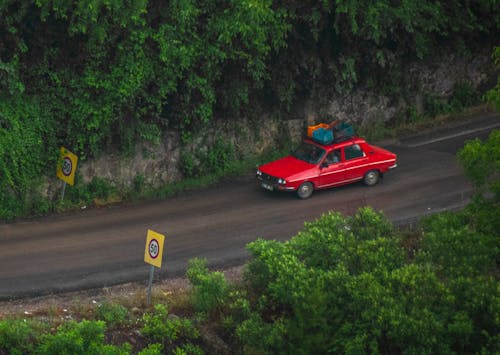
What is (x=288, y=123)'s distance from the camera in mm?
34781

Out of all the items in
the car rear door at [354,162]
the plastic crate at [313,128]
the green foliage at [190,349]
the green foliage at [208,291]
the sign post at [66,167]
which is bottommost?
the green foliage at [190,349]

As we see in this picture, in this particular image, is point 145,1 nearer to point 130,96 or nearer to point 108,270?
point 130,96

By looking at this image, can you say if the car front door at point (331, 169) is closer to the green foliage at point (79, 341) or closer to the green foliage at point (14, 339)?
the green foliage at point (79, 341)

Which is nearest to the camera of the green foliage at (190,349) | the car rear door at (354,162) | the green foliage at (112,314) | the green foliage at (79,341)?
the green foliage at (79,341)

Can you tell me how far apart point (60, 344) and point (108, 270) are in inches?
193

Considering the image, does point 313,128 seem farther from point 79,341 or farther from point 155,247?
point 79,341

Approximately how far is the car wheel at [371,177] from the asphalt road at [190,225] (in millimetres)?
199

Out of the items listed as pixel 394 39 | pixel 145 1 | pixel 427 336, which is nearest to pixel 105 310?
pixel 427 336

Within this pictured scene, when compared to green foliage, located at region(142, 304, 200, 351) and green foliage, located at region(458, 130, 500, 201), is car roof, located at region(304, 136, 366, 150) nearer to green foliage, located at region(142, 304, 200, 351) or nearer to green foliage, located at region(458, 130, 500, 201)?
green foliage, located at region(458, 130, 500, 201)

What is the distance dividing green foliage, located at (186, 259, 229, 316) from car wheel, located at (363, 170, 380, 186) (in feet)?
29.8

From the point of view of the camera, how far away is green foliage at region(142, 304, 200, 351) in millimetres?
22984

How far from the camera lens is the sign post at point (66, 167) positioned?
3031cm

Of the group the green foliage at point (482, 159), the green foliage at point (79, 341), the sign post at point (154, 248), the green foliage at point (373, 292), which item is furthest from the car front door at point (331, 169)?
the green foliage at point (79, 341)

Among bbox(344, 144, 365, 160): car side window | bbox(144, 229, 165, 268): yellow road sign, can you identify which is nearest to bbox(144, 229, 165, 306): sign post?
bbox(144, 229, 165, 268): yellow road sign
